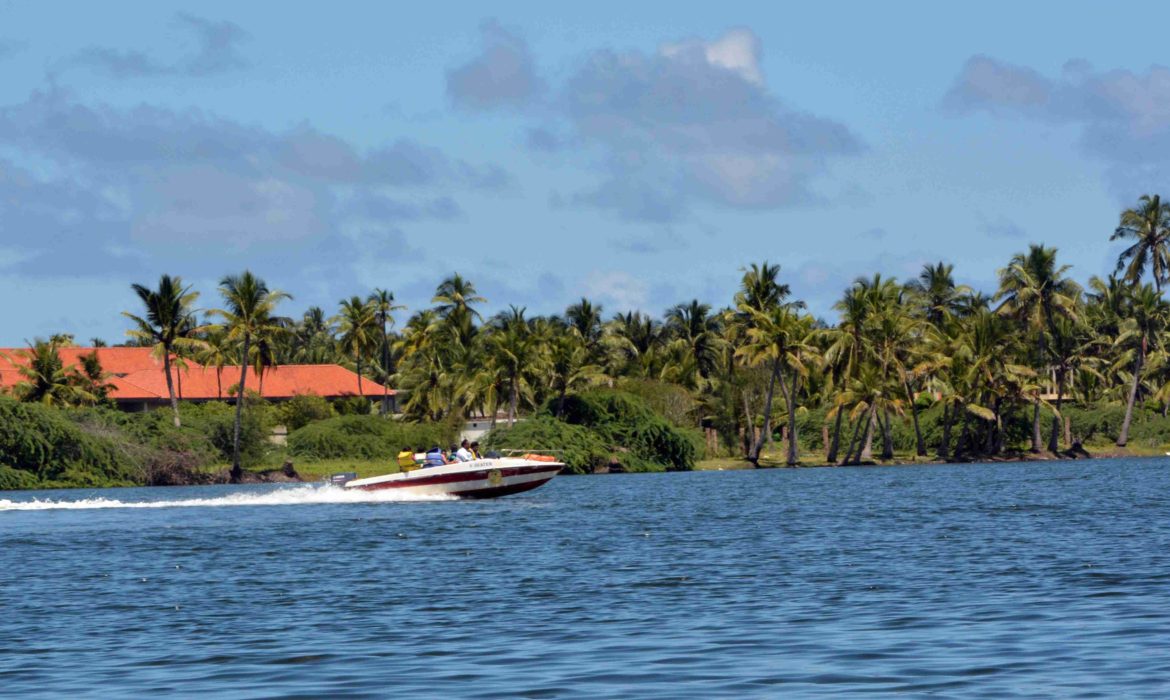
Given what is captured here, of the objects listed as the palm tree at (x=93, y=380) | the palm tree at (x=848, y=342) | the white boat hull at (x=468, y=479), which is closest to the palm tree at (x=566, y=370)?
the palm tree at (x=848, y=342)

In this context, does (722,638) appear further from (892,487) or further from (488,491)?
(892,487)

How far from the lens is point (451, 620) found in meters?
23.9

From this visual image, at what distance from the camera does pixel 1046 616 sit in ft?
73.7

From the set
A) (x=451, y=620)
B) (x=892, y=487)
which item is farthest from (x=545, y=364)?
(x=451, y=620)

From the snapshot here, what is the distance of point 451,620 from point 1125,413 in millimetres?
99975

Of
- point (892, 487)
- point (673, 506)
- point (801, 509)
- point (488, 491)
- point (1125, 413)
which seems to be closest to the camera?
point (801, 509)

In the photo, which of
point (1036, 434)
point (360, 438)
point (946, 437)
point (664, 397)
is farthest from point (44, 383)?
point (1036, 434)

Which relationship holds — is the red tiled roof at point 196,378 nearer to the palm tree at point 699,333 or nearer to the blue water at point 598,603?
the palm tree at point 699,333

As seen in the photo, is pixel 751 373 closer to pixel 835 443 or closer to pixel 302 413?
pixel 835 443

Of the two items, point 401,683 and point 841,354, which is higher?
point 841,354

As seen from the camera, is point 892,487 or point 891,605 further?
point 892,487

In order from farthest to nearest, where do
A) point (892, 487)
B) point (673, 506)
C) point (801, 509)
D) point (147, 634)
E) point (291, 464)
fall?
point (291, 464) → point (892, 487) → point (673, 506) → point (801, 509) → point (147, 634)

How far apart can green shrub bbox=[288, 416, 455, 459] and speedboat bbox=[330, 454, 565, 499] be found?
39189 mm

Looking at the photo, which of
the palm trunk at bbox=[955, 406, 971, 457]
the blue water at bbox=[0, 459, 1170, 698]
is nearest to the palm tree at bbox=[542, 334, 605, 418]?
the palm trunk at bbox=[955, 406, 971, 457]
